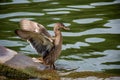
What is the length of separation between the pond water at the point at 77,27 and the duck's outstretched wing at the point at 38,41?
47cm

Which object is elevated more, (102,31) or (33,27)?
(33,27)

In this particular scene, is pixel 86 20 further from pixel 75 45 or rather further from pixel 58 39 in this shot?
pixel 58 39

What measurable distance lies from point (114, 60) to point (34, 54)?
6.51 feet

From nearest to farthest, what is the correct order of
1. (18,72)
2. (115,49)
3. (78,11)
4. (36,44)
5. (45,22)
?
1. (18,72)
2. (36,44)
3. (115,49)
4. (45,22)
5. (78,11)

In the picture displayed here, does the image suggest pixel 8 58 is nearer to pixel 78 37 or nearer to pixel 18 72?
pixel 18 72

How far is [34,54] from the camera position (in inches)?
444

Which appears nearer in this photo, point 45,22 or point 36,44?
point 36,44

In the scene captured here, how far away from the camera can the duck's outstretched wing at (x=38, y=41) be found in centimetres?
906

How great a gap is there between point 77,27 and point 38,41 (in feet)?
11.2

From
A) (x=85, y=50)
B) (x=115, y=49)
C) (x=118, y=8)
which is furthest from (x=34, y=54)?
(x=118, y=8)

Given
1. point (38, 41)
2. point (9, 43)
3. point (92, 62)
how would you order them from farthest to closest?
point (9, 43) < point (92, 62) < point (38, 41)

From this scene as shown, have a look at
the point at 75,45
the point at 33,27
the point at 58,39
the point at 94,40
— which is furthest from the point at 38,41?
the point at 94,40

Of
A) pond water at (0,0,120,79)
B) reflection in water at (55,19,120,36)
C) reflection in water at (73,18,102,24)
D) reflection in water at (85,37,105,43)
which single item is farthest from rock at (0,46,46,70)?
reflection in water at (73,18,102,24)

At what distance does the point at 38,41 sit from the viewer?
9.67 m
